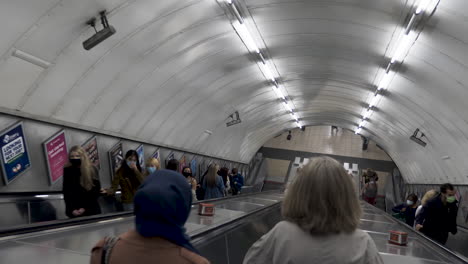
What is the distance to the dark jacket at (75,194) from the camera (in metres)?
6.58

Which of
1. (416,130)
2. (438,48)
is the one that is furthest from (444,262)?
(416,130)

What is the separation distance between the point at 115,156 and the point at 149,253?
12.6 metres

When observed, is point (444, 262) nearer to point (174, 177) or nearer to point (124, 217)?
point (124, 217)

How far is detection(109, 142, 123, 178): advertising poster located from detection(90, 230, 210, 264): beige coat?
1200cm

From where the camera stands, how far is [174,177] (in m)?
2.03

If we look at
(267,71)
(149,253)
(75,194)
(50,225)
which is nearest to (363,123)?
(267,71)

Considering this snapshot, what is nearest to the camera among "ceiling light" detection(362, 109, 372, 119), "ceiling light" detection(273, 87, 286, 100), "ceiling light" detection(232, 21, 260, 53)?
"ceiling light" detection(232, 21, 260, 53)

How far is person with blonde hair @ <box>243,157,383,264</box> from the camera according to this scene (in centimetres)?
231

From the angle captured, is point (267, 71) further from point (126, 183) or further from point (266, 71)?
point (126, 183)

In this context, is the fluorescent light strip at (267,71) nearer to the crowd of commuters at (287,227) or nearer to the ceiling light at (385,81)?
the ceiling light at (385,81)

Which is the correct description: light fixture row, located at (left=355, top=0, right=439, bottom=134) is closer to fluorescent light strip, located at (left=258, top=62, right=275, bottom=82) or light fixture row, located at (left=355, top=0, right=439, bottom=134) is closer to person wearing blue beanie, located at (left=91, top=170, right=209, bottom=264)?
fluorescent light strip, located at (left=258, top=62, right=275, bottom=82)

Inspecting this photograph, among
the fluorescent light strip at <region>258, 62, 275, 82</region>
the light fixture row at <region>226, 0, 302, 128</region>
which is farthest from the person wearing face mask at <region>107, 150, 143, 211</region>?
the fluorescent light strip at <region>258, 62, 275, 82</region>

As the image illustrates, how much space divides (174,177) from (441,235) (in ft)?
25.7

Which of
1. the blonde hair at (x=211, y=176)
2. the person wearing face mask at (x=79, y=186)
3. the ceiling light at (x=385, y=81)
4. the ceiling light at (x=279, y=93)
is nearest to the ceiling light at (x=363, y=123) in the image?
the ceiling light at (x=279, y=93)
